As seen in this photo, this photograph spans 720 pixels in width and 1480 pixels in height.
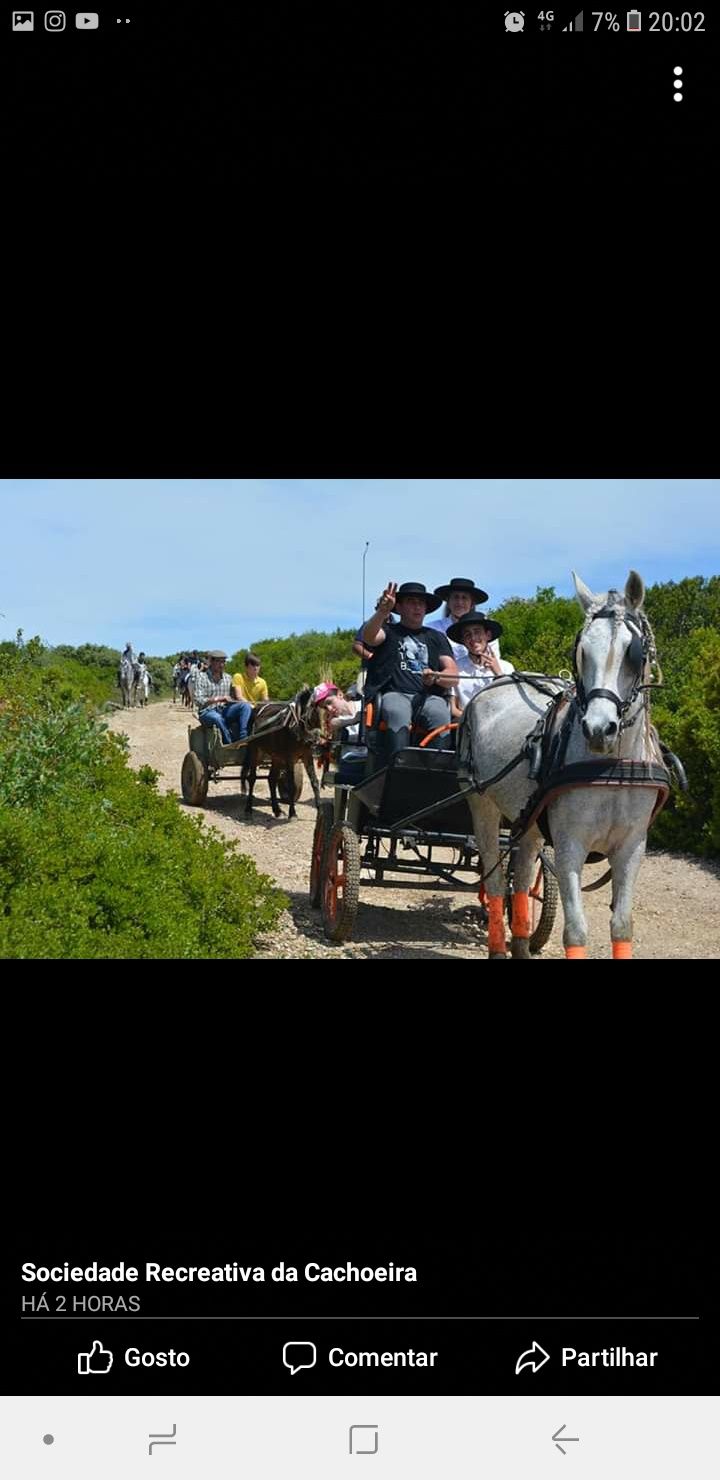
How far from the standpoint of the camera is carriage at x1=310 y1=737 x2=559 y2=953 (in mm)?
5980

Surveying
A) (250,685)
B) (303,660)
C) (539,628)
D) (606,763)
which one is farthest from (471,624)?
(303,660)

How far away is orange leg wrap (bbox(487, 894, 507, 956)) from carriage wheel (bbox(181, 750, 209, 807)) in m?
6.33

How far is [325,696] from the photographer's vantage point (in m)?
9.83

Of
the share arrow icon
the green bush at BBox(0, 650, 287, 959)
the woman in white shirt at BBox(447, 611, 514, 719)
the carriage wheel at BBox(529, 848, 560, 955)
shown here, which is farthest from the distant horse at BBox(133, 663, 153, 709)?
the share arrow icon

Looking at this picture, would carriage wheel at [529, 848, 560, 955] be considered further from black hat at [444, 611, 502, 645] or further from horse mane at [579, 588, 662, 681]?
horse mane at [579, 588, 662, 681]

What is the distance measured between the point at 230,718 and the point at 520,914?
21.1 feet

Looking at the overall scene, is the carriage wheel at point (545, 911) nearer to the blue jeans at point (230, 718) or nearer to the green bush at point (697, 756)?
the green bush at point (697, 756)

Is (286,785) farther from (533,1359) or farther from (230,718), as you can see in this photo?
(533,1359)

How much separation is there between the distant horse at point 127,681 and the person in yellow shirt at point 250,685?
5.80 m

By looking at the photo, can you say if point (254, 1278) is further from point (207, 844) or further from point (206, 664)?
point (206, 664)

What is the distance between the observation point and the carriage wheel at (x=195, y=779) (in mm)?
11758

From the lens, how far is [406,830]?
6102mm

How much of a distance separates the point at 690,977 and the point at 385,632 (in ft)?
12.8
